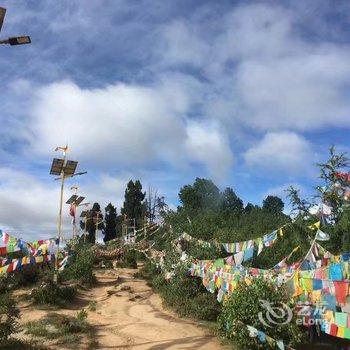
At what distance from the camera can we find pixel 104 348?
15.9 meters

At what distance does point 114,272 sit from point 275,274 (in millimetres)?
19703

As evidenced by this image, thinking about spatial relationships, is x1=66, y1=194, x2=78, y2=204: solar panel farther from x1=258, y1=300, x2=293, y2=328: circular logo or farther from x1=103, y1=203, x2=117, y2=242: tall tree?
x1=258, y1=300, x2=293, y2=328: circular logo

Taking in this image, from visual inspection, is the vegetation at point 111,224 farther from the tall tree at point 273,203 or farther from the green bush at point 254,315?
the green bush at point 254,315

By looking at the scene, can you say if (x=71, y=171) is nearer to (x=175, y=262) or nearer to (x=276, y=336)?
(x=175, y=262)

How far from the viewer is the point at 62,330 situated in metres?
17.0

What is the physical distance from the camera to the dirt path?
16750 mm

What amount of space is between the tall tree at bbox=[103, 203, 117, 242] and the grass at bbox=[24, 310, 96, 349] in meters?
49.9

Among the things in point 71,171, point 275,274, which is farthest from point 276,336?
point 71,171

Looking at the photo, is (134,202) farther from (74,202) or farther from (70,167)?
(70,167)

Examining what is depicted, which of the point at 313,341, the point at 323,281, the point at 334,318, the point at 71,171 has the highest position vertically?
the point at 71,171

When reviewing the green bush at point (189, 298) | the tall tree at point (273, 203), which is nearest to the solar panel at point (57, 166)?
the green bush at point (189, 298)

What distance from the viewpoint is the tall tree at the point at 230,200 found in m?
76.0

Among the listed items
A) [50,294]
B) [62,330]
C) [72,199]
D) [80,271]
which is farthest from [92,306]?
[72,199]

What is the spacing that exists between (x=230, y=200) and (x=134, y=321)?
5728 centimetres
